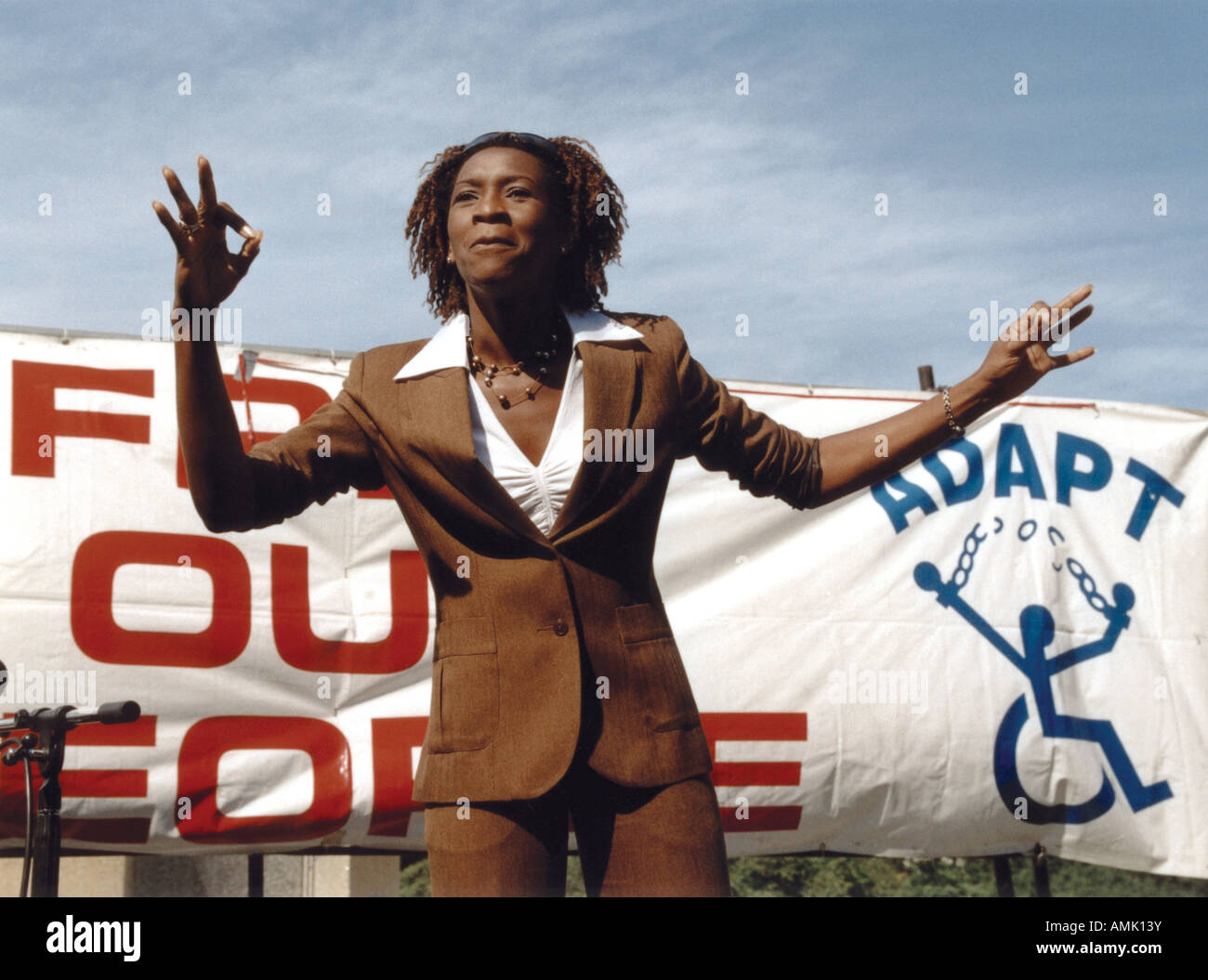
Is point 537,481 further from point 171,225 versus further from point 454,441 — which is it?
point 171,225

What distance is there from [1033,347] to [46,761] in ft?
8.14

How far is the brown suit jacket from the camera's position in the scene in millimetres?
1945

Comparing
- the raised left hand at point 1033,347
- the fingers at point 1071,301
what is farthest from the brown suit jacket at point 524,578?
Answer: the fingers at point 1071,301

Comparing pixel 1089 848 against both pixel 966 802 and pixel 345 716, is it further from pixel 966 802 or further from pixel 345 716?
pixel 345 716

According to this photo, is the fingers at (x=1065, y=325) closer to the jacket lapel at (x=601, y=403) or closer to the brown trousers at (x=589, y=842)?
the jacket lapel at (x=601, y=403)

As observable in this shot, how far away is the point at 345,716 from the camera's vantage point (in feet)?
17.8

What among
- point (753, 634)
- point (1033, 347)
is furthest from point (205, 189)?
point (753, 634)

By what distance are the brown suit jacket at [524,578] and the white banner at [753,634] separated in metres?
3.44

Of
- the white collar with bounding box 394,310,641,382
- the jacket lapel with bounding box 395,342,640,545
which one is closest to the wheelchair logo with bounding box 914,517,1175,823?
the white collar with bounding box 394,310,641,382

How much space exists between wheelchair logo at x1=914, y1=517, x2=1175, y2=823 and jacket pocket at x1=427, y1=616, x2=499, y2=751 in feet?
14.7

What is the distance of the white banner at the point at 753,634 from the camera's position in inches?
204

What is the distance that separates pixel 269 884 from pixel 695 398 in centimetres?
927

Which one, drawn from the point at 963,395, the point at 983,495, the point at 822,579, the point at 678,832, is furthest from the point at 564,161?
the point at 983,495

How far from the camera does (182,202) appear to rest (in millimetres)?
1835
